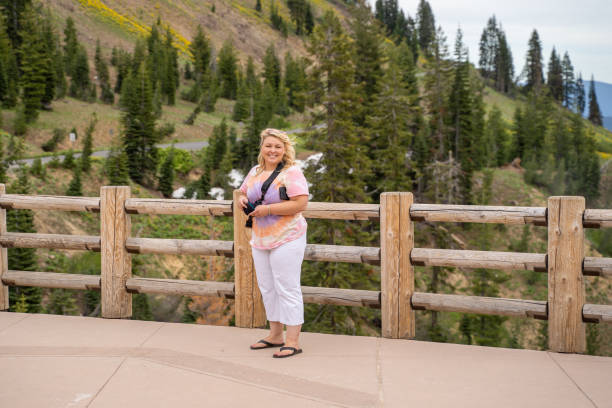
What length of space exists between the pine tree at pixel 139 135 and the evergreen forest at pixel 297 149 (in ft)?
0.38

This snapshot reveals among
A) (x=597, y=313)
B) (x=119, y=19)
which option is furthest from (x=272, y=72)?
(x=597, y=313)

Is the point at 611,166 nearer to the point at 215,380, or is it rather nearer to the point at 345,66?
the point at 345,66

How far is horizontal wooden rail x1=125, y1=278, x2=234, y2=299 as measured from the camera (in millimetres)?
5863

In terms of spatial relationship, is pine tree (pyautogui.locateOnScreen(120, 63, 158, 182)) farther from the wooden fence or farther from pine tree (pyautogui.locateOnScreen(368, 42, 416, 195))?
the wooden fence

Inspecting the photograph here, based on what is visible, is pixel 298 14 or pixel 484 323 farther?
pixel 298 14

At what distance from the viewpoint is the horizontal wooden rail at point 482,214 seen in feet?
16.5

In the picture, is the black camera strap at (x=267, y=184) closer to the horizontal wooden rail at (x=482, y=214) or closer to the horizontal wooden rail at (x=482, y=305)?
the horizontal wooden rail at (x=482, y=214)

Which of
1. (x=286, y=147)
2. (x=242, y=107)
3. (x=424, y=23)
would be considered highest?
(x=424, y=23)

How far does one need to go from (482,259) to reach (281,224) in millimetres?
1942

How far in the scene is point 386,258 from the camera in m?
5.42

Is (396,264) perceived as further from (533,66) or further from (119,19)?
(533,66)

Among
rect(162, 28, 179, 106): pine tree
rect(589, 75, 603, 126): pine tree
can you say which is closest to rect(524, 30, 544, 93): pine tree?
rect(589, 75, 603, 126): pine tree

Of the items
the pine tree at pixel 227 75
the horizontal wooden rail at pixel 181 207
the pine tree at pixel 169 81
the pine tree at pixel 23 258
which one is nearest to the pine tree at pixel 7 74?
the pine tree at pixel 169 81

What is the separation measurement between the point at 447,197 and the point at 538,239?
465 inches
